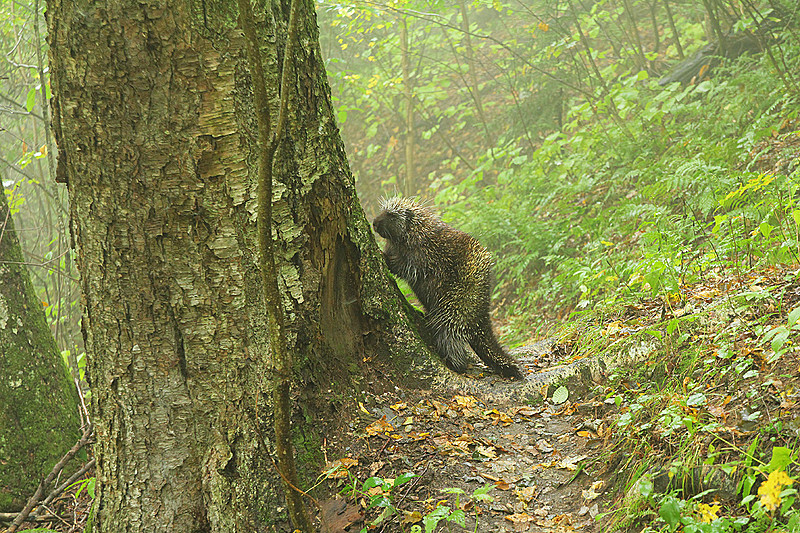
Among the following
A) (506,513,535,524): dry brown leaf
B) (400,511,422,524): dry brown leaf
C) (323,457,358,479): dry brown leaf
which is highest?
(323,457,358,479): dry brown leaf

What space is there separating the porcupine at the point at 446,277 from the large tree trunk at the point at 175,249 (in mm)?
1562

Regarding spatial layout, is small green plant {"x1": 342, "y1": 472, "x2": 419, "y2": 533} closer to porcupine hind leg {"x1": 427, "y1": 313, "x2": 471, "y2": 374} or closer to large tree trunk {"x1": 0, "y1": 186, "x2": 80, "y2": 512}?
porcupine hind leg {"x1": 427, "y1": 313, "x2": 471, "y2": 374}

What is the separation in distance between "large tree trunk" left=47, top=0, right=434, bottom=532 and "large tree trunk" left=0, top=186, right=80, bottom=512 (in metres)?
1.42

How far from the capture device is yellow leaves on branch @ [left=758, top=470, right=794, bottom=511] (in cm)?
165

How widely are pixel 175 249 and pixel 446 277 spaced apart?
2.25m

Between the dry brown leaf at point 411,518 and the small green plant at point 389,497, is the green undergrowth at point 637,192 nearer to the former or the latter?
the small green plant at point 389,497

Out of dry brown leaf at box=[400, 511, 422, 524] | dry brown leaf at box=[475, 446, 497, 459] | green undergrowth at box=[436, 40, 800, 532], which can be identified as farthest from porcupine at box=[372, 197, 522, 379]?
dry brown leaf at box=[400, 511, 422, 524]

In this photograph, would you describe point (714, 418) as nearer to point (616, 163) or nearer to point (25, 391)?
point (25, 391)

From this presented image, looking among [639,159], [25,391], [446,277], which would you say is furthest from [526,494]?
[639,159]

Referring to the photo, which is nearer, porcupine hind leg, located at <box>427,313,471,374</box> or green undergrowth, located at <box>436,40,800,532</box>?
green undergrowth, located at <box>436,40,800,532</box>

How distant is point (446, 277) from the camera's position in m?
4.12

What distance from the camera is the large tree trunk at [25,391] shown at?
3471 mm

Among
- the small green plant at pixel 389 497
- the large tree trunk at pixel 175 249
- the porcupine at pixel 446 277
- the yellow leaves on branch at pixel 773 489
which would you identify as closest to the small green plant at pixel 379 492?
the small green plant at pixel 389 497

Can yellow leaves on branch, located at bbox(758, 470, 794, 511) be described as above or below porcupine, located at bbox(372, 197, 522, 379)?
below
